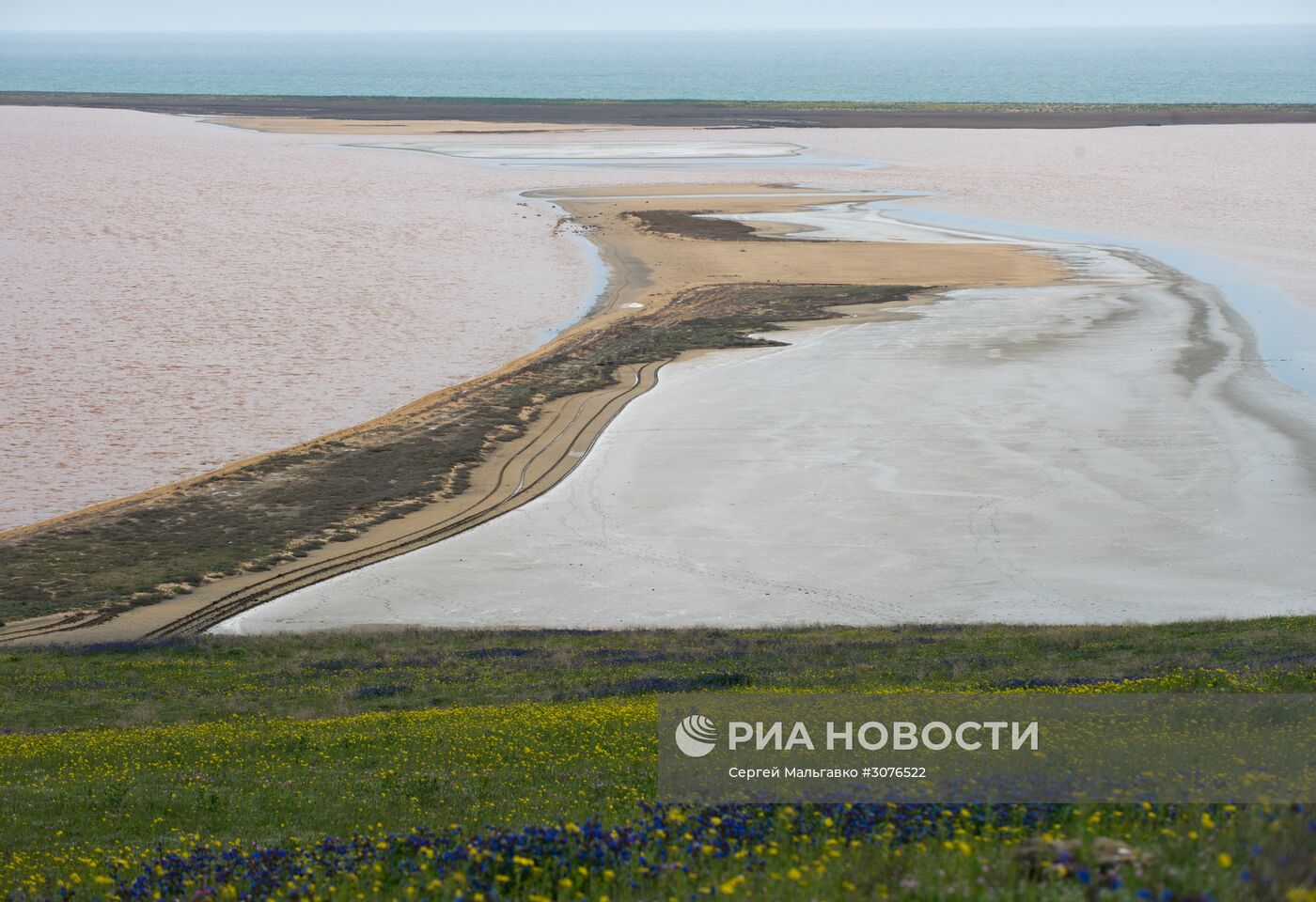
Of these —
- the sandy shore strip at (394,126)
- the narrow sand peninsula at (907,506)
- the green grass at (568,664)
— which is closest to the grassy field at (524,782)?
the green grass at (568,664)

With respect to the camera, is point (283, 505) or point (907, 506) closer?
point (907, 506)

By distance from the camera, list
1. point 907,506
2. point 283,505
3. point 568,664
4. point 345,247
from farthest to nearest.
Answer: point 345,247 < point 283,505 < point 907,506 < point 568,664

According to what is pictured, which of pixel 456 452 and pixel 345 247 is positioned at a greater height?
pixel 345 247

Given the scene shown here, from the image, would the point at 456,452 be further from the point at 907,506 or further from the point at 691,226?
the point at 691,226

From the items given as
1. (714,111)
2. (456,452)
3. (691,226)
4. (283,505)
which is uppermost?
(714,111)

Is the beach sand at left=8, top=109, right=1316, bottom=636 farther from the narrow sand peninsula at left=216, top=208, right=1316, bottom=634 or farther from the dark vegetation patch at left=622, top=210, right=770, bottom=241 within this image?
the dark vegetation patch at left=622, top=210, right=770, bottom=241

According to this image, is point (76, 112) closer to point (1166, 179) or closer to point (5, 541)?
point (1166, 179)

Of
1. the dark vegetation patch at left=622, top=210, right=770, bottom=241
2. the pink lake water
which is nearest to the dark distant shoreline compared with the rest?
the pink lake water

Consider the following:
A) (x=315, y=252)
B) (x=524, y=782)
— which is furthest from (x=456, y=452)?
(x=315, y=252)
